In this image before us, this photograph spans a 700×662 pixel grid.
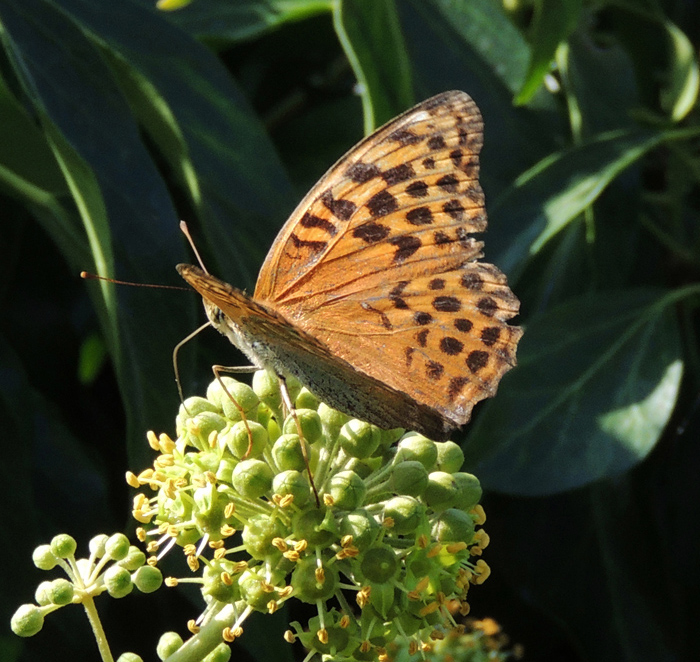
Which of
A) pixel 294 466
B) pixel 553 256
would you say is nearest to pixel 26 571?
pixel 294 466

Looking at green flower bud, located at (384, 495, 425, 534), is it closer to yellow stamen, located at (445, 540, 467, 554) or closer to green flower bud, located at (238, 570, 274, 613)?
yellow stamen, located at (445, 540, 467, 554)

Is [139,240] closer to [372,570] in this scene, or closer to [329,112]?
[372,570]

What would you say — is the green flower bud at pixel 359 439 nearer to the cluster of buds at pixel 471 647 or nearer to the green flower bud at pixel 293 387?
the green flower bud at pixel 293 387

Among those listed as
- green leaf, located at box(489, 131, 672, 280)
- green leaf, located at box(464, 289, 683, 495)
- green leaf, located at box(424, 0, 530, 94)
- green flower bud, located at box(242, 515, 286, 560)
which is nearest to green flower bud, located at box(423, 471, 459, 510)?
green flower bud, located at box(242, 515, 286, 560)

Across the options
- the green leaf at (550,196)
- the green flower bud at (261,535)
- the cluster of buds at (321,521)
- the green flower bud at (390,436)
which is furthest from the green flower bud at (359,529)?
the green leaf at (550,196)

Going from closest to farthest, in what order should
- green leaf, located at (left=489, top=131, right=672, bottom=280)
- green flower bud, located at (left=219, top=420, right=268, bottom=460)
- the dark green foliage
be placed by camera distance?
green flower bud, located at (left=219, top=420, right=268, bottom=460)
the dark green foliage
green leaf, located at (left=489, top=131, right=672, bottom=280)

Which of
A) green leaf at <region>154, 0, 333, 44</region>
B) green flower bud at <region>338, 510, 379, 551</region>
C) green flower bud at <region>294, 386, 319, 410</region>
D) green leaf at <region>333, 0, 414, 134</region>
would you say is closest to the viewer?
green flower bud at <region>338, 510, 379, 551</region>
